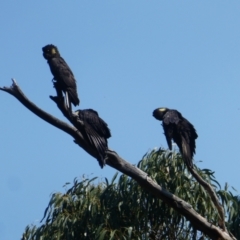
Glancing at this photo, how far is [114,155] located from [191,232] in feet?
4.57

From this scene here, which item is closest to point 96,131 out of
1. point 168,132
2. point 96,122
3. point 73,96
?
point 96,122

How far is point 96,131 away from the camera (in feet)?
26.0

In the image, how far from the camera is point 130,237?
27.6ft

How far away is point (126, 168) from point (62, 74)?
3.40ft

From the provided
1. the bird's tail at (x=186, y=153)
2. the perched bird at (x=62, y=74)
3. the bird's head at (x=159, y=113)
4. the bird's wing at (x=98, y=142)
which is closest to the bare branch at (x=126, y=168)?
the bird's wing at (x=98, y=142)

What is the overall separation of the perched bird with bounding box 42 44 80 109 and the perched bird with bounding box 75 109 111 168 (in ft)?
0.55

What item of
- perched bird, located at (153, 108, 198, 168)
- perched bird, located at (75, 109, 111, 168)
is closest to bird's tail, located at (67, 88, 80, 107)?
perched bird, located at (75, 109, 111, 168)

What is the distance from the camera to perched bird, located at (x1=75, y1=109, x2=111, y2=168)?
7738mm

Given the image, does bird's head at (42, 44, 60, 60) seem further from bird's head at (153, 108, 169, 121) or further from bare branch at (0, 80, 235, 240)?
bird's head at (153, 108, 169, 121)

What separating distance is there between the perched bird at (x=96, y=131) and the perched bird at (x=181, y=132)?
0.60 metres

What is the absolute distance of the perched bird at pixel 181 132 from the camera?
8.31 meters

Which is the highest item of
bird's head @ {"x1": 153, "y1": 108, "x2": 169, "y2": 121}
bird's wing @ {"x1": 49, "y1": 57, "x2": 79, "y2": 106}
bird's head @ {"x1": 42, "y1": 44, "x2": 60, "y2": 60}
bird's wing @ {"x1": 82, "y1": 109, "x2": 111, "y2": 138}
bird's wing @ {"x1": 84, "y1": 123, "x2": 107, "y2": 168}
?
bird's head @ {"x1": 153, "y1": 108, "x2": 169, "y2": 121}

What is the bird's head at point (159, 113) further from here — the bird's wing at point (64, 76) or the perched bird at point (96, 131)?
the bird's wing at point (64, 76)

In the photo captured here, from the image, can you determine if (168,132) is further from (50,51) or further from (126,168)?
(50,51)
